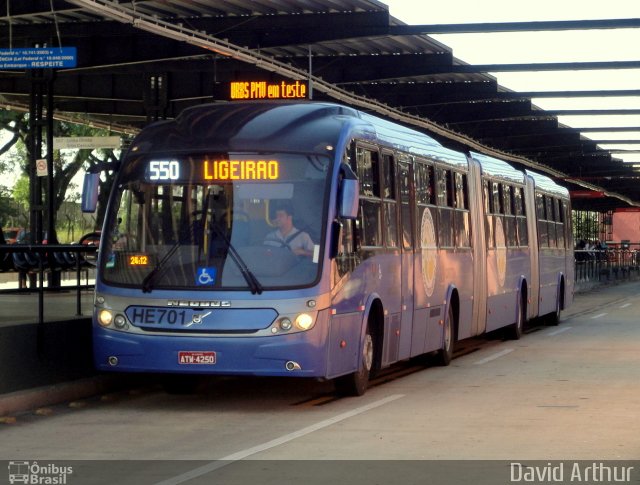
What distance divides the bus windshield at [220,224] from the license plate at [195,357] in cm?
63

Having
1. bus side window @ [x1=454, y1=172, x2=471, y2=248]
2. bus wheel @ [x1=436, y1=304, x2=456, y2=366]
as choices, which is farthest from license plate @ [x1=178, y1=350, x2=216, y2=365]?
bus side window @ [x1=454, y1=172, x2=471, y2=248]

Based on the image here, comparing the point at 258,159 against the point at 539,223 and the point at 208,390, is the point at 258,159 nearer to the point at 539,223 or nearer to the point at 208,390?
the point at 208,390

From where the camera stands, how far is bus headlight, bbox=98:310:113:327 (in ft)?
47.4

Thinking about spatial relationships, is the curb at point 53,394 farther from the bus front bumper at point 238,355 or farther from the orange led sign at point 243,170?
the orange led sign at point 243,170

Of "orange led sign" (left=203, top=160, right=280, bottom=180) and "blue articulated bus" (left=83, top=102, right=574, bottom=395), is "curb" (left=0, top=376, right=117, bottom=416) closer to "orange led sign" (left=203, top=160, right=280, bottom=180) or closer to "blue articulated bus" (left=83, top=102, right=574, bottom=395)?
Result: "blue articulated bus" (left=83, top=102, right=574, bottom=395)

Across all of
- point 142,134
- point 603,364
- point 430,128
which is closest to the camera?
point 142,134

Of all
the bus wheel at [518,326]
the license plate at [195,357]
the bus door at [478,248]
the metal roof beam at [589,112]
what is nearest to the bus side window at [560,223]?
the bus wheel at [518,326]

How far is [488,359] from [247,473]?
1121 cm

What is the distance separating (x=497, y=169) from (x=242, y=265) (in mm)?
11565

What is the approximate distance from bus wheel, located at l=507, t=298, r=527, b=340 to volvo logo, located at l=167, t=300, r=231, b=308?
1230 cm

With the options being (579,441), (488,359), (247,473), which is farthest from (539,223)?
(247,473)

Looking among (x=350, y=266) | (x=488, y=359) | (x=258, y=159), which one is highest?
(x=258, y=159)

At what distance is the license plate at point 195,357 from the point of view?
13.9m

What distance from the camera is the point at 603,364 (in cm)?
1950
